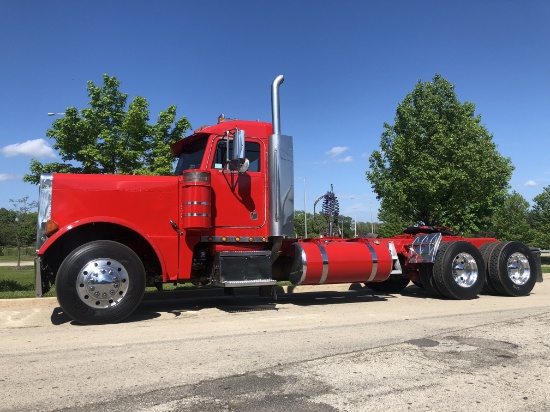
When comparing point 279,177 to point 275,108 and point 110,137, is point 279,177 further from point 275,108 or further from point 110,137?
point 110,137

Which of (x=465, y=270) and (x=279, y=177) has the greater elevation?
(x=279, y=177)

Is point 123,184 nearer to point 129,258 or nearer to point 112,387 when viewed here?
point 129,258

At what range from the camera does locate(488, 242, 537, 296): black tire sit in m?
9.50

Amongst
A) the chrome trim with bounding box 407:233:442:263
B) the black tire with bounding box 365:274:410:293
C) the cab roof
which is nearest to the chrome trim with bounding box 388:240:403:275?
the chrome trim with bounding box 407:233:442:263

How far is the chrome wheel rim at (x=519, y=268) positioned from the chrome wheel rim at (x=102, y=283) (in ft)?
25.5

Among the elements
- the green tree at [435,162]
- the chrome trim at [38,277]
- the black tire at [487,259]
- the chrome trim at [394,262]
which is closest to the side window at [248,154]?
the chrome trim at [38,277]

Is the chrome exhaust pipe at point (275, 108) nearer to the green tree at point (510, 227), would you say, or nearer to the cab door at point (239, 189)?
the cab door at point (239, 189)

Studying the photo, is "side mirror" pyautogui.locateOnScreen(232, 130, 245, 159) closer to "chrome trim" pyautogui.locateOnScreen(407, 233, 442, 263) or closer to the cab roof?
the cab roof

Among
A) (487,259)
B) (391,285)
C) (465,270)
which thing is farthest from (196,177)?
(487,259)

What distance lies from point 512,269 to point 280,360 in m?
7.20

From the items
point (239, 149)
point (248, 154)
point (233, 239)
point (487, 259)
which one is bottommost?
point (487, 259)

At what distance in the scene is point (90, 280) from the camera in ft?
21.0

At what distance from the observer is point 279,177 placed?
25.3ft

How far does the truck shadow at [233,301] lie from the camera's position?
7663 mm
